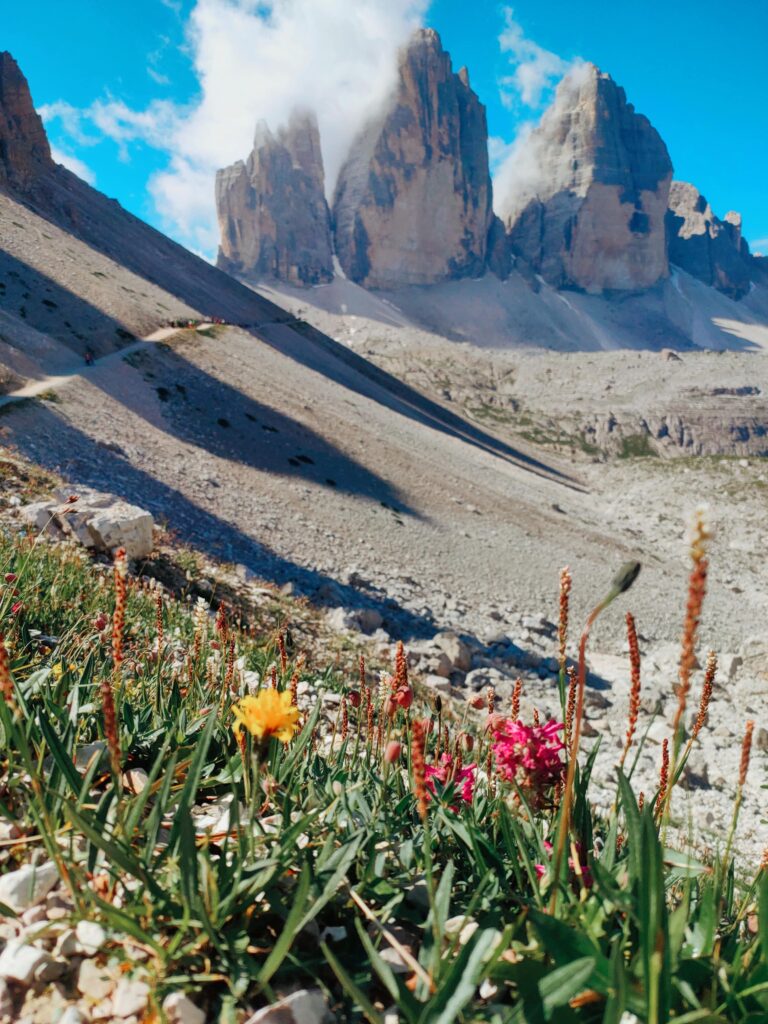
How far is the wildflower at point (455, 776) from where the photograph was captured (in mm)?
2848

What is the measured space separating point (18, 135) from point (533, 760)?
78691 millimetres

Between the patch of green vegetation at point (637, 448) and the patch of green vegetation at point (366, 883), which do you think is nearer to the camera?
the patch of green vegetation at point (366, 883)

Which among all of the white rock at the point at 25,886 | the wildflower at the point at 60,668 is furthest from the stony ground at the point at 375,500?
the wildflower at the point at 60,668

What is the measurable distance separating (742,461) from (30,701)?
90.3 metres

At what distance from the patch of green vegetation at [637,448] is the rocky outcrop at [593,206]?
349 feet

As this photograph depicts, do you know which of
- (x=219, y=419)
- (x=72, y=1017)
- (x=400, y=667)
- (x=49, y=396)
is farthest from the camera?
(x=219, y=419)

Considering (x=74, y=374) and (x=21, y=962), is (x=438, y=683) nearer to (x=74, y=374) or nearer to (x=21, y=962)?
(x=21, y=962)

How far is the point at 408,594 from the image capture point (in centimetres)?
2123

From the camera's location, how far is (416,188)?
17200 centimetres

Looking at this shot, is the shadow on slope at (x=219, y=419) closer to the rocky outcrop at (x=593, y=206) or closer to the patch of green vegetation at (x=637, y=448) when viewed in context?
the patch of green vegetation at (x=637, y=448)

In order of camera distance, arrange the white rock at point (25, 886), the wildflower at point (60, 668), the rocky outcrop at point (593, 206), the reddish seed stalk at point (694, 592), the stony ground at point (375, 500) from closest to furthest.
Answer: the reddish seed stalk at point (694, 592) < the white rock at point (25, 886) < the wildflower at point (60, 668) < the stony ground at point (375, 500) < the rocky outcrop at point (593, 206)

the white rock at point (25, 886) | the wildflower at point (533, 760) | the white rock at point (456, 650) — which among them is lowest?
the white rock at point (456, 650)

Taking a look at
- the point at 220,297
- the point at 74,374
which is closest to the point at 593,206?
the point at 220,297

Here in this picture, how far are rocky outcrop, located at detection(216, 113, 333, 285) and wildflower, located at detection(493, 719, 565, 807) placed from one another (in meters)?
179
